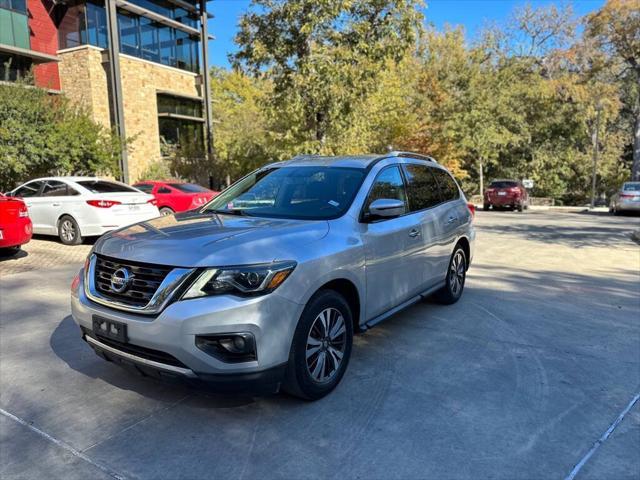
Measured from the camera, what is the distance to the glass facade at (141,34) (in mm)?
23812

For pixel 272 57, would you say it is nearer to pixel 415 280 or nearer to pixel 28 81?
pixel 28 81

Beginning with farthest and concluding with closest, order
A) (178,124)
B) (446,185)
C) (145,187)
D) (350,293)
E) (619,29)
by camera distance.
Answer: (178,124)
(619,29)
(145,187)
(446,185)
(350,293)

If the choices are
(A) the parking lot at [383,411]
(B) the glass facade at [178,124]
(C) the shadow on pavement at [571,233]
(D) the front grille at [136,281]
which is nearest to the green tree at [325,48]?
(C) the shadow on pavement at [571,233]

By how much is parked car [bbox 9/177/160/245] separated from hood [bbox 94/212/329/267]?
22.4 ft

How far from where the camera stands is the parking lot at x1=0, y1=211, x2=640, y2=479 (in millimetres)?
2822

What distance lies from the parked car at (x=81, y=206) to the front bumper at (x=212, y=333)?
7.62 m

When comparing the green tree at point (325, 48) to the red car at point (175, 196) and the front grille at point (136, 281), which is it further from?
the front grille at point (136, 281)

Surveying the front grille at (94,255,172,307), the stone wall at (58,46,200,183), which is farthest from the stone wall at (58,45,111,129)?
the front grille at (94,255,172,307)

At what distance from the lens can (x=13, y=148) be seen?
13.5m

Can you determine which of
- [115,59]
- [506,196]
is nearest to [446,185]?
[506,196]

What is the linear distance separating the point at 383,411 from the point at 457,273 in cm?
302

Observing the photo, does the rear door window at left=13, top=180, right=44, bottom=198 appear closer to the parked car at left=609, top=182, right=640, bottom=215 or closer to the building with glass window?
the building with glass window

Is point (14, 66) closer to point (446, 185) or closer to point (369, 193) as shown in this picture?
point (446, 185)

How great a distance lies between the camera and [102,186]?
10.6 metres
